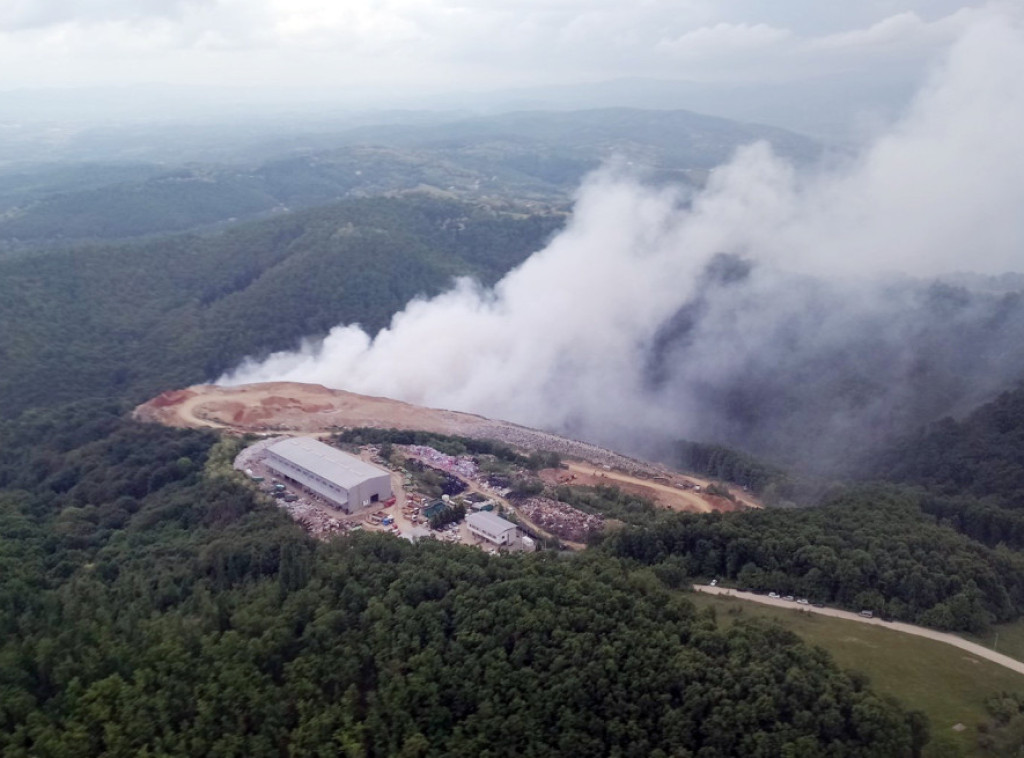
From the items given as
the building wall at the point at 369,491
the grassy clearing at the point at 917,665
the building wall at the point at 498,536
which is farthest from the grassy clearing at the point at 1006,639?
the building wall at the point at 369,491

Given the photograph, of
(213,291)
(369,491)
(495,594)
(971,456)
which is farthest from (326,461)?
(213,291)

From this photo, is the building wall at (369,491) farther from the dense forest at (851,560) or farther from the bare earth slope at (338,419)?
the dense forest at (851,560)

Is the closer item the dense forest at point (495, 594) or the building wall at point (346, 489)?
the dense forest at point (495, 594)

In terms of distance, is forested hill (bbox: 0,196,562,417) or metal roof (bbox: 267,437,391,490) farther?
forested hill (bbox: 0,196,562,417)

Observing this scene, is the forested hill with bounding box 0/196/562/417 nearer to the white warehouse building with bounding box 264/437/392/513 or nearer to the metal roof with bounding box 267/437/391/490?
the metal roof with bounding box 267/437/391/490

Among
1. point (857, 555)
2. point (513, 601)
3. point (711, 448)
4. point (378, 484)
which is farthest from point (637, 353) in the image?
point (513, 601)

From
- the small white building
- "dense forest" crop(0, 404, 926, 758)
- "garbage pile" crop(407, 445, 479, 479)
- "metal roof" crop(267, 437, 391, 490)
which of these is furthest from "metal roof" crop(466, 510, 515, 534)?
"garbage pile" crop(407, 445, 479, 479)
